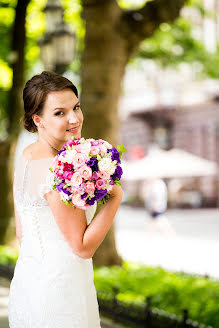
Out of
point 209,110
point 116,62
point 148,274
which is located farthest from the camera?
point 209,110

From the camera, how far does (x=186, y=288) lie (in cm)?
635

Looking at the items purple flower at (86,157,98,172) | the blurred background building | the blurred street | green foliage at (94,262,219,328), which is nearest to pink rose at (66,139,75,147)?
purple flower at (86,157,98,172)

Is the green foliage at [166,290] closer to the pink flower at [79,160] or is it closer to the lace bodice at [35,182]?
the lace bodice at [35,182]

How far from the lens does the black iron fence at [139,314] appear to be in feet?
17.3

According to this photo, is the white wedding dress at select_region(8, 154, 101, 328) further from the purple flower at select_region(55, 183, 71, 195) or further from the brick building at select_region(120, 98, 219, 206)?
the brick building at select_region(120, 98, 219, 206)

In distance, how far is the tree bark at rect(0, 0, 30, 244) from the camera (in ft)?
40.0

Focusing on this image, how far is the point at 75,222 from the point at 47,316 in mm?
494

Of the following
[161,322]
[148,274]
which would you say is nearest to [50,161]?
[161,322]

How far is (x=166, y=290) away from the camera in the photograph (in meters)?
6.33

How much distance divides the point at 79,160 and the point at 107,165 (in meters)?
0.13

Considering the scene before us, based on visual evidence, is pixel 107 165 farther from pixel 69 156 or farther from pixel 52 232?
pixel 52 232

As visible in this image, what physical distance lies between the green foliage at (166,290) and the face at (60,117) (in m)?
3.18

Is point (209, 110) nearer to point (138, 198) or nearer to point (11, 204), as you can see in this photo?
point (138, 198)

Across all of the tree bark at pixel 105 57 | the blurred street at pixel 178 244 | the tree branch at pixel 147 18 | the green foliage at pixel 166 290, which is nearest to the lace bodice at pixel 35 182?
the green foliage at pixel 166 290
